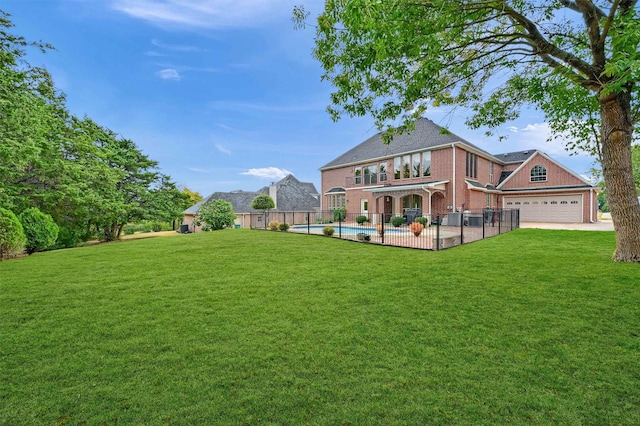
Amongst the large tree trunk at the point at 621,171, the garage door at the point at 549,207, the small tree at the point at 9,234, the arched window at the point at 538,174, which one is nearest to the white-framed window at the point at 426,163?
the garage door at the point at 549,207

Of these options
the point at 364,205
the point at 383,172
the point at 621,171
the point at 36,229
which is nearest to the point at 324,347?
the point at 621,171

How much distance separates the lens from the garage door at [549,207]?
2066cm

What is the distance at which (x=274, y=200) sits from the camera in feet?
103

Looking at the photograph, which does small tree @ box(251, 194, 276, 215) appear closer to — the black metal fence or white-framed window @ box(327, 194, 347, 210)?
the black metal fence

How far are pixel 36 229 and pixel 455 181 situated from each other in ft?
→ 72.1

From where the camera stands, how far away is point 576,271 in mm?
6109

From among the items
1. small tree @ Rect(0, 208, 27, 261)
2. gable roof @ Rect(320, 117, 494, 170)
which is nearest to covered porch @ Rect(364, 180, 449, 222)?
gable roof @ Rect(320, 117, 494, 170)

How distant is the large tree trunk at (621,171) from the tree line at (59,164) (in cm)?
1700

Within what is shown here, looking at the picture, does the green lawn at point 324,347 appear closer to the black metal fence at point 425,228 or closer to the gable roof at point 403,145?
the black metal fence at point 425,228

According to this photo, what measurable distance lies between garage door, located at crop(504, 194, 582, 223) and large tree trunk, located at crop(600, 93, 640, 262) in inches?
689

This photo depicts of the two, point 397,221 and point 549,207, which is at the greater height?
point 549,207

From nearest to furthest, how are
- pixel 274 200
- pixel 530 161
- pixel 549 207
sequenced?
pixel 549 207
pixel 530 161
pixel 274 200

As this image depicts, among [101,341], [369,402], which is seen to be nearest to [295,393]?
[369,402]

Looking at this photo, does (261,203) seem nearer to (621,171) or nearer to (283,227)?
(283,227)
